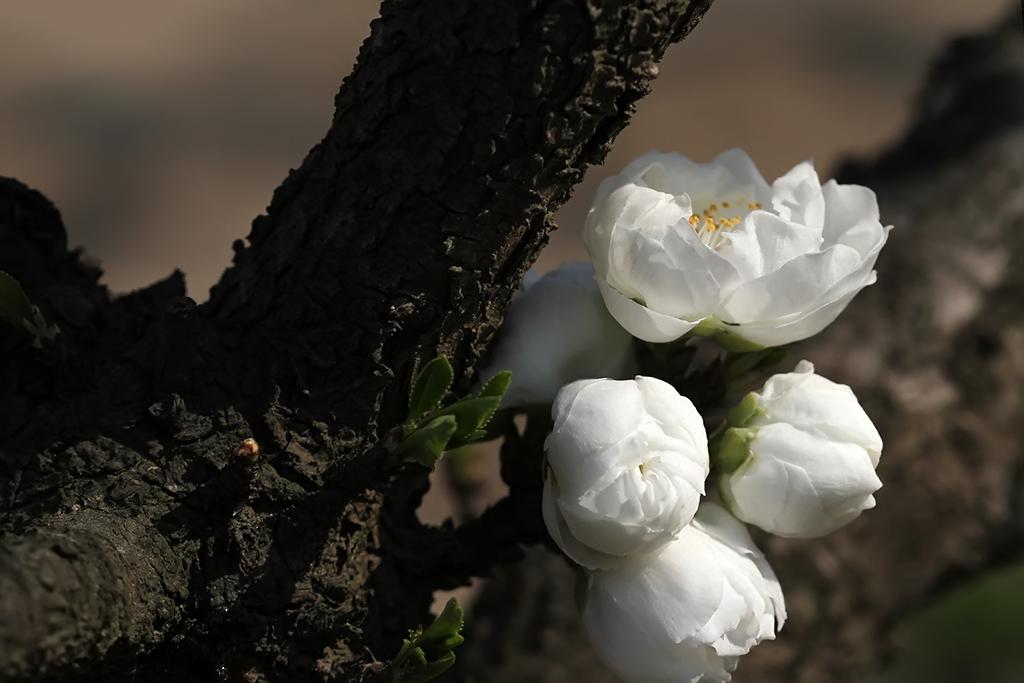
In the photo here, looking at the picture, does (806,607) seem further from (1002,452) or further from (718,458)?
(718,458)

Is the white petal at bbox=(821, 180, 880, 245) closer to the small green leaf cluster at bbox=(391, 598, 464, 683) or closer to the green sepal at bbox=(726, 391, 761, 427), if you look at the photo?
the green sepal at bbox=(726, 391, 761, 427)

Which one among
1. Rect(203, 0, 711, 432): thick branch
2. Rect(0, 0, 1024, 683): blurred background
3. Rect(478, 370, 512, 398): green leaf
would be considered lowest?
Rect(0, 0, 1024, 683): blurred background

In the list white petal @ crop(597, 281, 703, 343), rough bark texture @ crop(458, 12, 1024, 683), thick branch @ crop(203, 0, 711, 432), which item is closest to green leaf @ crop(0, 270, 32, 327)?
thick branch @ crop(203, 0, 711, 432)

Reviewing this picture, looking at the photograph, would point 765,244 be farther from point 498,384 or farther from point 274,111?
point 274,111

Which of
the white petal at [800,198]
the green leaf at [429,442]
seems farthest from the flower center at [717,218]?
the green leaf at [429,442]

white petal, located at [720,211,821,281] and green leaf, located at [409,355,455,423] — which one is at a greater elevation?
green leaf, located at [409,355,455,423]

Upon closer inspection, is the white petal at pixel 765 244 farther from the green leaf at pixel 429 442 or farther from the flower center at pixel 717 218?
the green leaf at pixel 429 442
